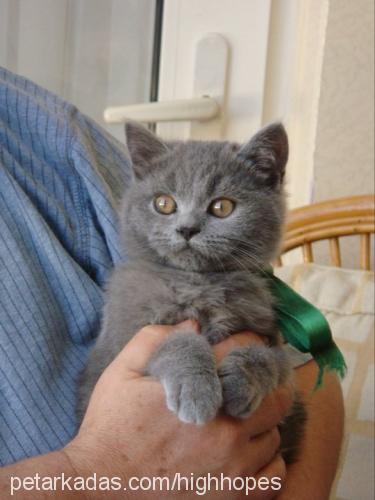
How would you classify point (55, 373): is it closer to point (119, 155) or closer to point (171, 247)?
point (171, 247)

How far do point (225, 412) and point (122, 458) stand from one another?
0.12 meters

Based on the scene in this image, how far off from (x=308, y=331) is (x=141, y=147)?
353 mm

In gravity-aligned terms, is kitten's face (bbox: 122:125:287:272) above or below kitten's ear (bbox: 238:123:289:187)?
below

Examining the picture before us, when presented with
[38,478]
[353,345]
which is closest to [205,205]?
Answer: [38,478]

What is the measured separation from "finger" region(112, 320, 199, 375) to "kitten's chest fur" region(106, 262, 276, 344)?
0.08 feet

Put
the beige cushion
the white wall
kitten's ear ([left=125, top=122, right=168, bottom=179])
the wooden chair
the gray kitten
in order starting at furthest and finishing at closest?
the white wall < the wooden chair < the beige cushion < kitten's ear ([left=125, top=122, right=168, bottom=179]) < the gray kitten

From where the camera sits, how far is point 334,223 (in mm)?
1212

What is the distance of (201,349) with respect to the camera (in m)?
0.60

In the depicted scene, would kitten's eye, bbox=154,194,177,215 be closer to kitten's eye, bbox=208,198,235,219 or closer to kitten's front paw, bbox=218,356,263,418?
kitten's eye, bbox=208,198,235,219

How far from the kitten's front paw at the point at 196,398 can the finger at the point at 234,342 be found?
61 millimetres

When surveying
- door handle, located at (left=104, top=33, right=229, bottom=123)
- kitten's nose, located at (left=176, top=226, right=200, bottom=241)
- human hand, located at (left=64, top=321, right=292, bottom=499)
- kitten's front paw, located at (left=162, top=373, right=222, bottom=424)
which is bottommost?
human hand, located at (left=64, top=321, right=292, bottom=499)

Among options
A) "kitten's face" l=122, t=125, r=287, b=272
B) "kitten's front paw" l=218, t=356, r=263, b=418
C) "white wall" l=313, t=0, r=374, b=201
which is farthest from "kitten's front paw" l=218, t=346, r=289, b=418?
"white wall" l=313, t=0, r=374, b=201

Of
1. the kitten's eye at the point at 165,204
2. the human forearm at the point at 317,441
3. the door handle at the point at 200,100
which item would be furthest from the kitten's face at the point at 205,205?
the door handle at the point at 200,100

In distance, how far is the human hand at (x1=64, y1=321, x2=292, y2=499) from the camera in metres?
0.58
